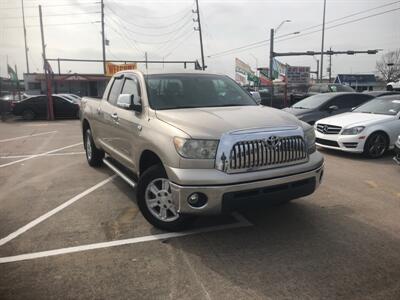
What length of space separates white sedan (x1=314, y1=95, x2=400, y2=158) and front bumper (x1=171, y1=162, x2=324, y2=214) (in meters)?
5.23

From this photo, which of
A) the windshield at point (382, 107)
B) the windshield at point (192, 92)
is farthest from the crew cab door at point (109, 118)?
the windshield at point (382, 107)

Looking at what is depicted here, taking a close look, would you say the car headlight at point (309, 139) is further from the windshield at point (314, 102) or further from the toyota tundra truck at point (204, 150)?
the windshield at point (314, 102)

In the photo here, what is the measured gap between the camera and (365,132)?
8.83 metres

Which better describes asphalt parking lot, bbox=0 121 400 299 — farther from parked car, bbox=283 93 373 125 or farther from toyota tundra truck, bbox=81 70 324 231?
parked car, bbox=283 93 373 125

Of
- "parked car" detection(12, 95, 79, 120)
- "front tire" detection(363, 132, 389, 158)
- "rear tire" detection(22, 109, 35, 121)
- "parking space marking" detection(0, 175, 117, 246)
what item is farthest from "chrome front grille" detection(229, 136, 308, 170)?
"rear tire" detection(22, 109, 35, 121)

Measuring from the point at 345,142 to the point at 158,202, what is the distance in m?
5.89

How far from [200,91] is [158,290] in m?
2.88

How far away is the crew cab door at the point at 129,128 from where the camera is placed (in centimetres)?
499

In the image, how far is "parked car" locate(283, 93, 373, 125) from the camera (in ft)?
38.7

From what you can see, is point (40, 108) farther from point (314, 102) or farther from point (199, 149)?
point (199, 149)

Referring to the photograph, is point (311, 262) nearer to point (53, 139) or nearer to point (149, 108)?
point (149, 108)

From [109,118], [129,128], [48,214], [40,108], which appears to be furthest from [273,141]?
[40,108]

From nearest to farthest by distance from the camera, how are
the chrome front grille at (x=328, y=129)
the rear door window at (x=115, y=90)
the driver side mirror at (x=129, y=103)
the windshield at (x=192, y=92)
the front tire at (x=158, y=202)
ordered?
the front tire at (x=158, y=202) < the driver side mirror at (x=129, y=103) < the windshield at (x=192, y=92) < the rear door window at (x=115, y=90) < the chrome front grille at (x=328, y=129)

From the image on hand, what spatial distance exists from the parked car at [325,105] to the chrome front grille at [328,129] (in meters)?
1.89
